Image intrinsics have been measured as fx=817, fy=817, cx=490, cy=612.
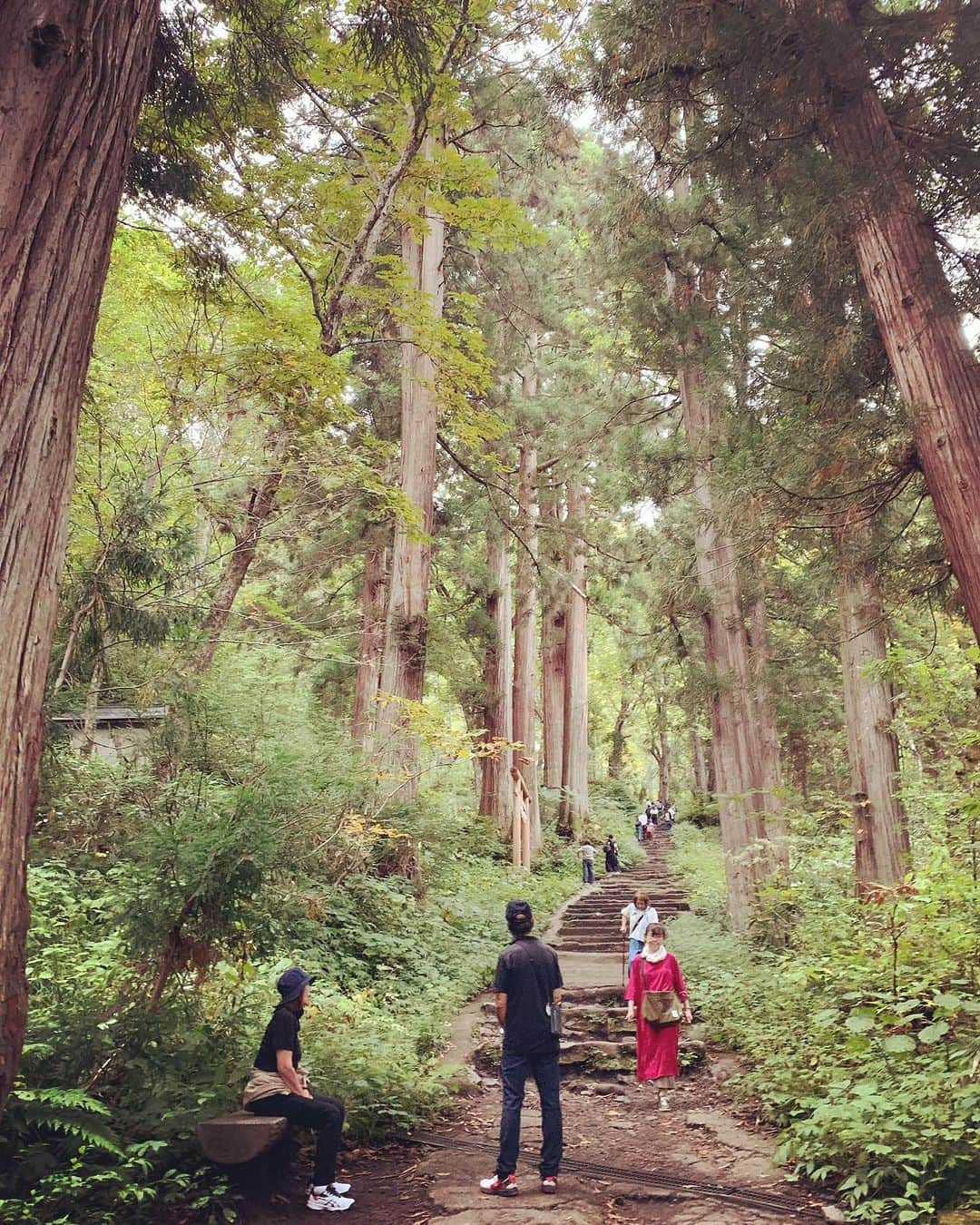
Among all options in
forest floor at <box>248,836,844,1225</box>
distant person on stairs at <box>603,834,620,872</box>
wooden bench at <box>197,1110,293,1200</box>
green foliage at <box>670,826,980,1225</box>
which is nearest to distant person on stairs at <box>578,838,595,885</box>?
distant person on stairs at <box>603,834,620,872</box>

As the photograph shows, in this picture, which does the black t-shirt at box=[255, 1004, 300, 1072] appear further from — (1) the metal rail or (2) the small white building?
(2) the small white building

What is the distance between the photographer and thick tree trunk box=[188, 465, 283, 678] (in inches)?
283

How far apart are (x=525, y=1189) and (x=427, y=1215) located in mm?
681


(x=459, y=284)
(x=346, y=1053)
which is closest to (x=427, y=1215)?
(x=346, y=1053)

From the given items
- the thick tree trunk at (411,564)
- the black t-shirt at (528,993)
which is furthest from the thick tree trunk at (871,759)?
the thick tree trunk at (411,564)

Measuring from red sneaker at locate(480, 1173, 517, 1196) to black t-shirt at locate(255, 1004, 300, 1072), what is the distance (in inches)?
55.5

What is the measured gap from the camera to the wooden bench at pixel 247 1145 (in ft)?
13.7

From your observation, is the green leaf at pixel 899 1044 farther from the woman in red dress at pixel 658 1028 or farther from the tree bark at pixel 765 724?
the tree bark at pixel 765 724

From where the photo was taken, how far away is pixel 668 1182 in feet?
16.4

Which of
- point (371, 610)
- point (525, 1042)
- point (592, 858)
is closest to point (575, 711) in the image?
point (592, 858)

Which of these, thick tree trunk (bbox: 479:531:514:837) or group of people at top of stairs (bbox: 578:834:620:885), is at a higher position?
thick tree trunk (bbox: 479:531:514:837)

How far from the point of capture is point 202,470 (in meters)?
7.72

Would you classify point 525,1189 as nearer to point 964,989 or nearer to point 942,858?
point 964,989

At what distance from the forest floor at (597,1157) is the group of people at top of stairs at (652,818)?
23829 mm
